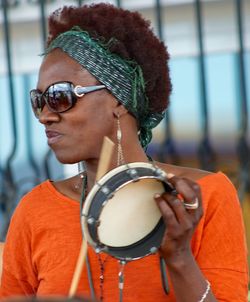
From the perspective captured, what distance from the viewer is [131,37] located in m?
3.00

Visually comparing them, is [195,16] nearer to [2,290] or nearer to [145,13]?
[145,13]

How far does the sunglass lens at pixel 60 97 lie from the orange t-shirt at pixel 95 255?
0.33 meters

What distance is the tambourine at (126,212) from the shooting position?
255 cm

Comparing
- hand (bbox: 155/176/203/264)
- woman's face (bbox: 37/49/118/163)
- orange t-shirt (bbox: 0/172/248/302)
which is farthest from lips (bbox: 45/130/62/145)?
hand (bbox: 155/176/203/264)

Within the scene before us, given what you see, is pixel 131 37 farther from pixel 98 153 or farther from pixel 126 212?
pixel 126 212

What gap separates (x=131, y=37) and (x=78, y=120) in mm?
310

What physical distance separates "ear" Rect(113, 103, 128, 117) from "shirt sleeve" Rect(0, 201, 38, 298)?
436mm

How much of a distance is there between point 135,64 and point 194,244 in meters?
0.52

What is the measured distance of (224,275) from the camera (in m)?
2.85

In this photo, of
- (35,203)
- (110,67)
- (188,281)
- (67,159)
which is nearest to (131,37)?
(110,67)

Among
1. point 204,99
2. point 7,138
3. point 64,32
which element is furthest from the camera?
point 7,138

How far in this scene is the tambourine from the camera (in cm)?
255

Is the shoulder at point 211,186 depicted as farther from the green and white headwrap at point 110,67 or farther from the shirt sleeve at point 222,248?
the green and white headwrap at point 110,67

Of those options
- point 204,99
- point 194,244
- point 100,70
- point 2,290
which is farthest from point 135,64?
point 204,99
